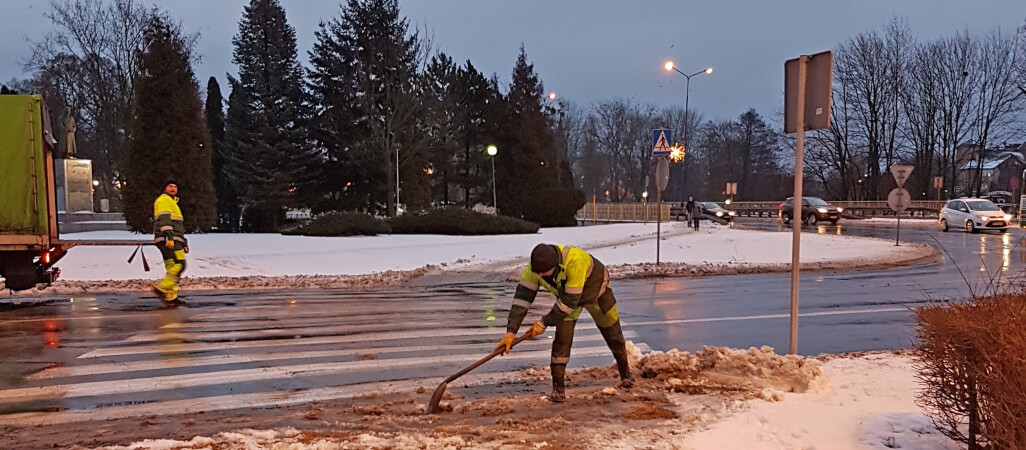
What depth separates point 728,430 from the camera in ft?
14.2

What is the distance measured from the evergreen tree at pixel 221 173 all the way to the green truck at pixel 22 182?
99.4 ft

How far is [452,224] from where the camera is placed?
85.3ft

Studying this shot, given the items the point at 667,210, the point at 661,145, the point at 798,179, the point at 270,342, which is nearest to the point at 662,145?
the point at 661,145

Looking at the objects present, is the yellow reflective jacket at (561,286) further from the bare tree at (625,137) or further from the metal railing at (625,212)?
the bare tree at (625,137)

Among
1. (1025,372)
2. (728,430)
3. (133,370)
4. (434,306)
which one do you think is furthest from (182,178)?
(1025,372)

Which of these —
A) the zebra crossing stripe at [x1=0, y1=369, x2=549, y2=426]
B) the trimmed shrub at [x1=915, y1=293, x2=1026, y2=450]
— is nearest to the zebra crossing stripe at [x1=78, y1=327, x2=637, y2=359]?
the zebra crossing stripe at [x1=0, y1=369, x2=549, y2=426]

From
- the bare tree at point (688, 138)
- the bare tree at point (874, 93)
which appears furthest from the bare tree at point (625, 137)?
the bare tree at point (874, 93)

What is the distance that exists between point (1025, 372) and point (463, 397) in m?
3.72

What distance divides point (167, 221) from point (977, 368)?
10.5 metres

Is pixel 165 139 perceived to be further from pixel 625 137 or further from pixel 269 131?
pixel 625 137

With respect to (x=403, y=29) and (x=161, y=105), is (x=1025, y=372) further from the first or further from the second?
(x=403, y=29)

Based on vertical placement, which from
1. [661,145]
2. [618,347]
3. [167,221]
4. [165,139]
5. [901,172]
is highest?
[165,139]

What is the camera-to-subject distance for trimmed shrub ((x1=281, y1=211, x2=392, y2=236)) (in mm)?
23812

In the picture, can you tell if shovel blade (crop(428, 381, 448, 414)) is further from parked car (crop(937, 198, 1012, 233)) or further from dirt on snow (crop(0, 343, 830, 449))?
parked car (crop(937, 198, 1012, 233))
